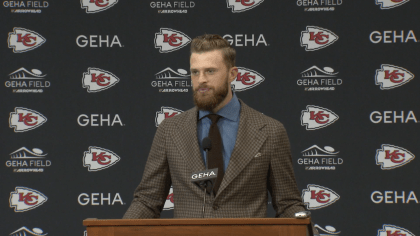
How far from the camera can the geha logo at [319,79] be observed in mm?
3961

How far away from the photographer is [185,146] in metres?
2.25

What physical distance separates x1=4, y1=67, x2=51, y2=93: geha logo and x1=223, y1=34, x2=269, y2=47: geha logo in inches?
60.5

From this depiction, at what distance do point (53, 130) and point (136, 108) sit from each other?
0.70 meters

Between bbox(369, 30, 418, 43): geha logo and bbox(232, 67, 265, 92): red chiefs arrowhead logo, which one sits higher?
bbox(369, 30, 418, 43): geha logo

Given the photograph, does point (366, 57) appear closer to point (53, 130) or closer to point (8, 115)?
point (53, 130)

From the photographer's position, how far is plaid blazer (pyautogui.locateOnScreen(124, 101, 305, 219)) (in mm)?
2139

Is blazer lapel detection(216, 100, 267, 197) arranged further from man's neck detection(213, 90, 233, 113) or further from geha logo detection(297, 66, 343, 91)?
geha logo detection(297, 66, 343, 91)

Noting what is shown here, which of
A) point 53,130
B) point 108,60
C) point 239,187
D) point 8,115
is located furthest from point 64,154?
point 239,187

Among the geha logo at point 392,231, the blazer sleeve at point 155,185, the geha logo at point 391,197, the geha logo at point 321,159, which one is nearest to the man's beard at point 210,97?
the blazer sleeve at point 155,185

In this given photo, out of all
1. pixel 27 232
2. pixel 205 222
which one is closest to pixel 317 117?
pixel 27 232

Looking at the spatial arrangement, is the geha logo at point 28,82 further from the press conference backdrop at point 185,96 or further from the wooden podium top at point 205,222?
the wooden podium top at point 205,222

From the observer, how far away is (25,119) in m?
4.08

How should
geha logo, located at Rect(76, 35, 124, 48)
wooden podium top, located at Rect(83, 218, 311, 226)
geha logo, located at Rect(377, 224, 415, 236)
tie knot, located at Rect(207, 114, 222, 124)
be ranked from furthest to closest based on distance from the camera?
geha logo, located at Rect(76, 35, 124, 48) → geha logo, located at Rect(377, 224, 415, 236) → tie knot, located at Rect(207, 114, 222, 124) → wooden podium top, located at Rect(83, 218, 311, 226)

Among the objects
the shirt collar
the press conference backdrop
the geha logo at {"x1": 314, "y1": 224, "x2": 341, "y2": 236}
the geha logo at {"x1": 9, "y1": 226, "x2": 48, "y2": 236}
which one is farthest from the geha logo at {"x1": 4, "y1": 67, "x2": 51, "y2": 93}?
the geha logo at {"x1": 314, "y1": 224, "x2": 341, "y2": 236}
